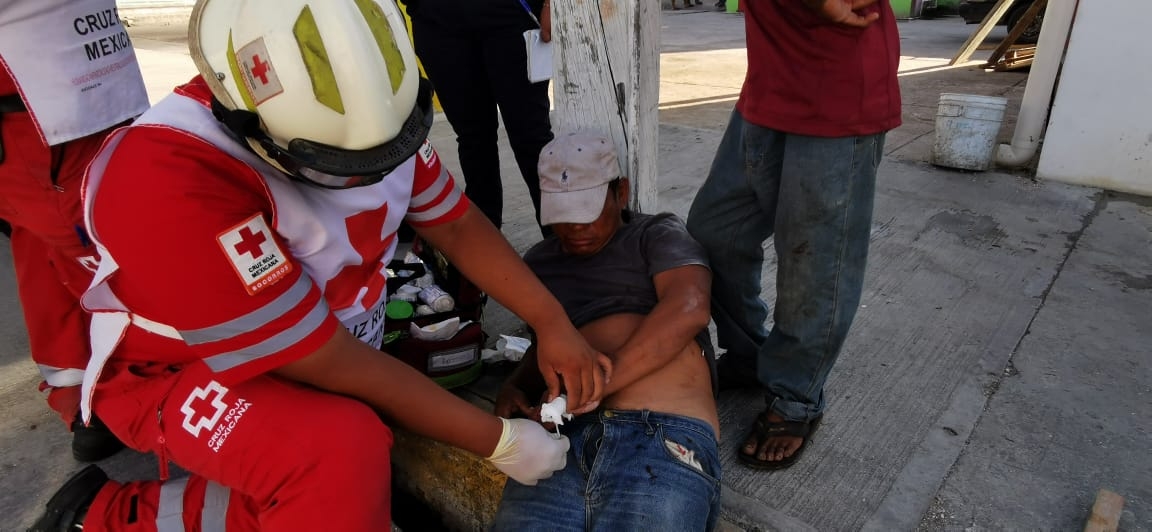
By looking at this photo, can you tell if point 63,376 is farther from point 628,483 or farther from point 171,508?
point 628,483

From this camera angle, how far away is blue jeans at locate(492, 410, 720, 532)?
1.52 meters

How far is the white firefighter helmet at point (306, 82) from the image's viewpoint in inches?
44.6

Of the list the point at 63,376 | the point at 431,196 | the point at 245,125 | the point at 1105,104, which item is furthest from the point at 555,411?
the point at 1105,104

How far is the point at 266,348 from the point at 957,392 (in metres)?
2.00

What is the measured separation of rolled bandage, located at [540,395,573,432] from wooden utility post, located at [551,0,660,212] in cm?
80

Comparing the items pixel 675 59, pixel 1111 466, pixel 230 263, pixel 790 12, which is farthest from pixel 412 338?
pixel 675 59

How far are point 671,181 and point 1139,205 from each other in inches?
97.3

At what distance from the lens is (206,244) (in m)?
1.17

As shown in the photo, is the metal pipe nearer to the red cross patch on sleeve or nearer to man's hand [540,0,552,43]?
man's hand [540,0,552,43]

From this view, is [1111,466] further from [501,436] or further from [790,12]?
[501,436]

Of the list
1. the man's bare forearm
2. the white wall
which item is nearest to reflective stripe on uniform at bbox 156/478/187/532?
the man's bare forearm

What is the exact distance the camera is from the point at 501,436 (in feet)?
5.08

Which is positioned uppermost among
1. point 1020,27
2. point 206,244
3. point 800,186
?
point 206,244

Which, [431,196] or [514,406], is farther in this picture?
[514,406]
